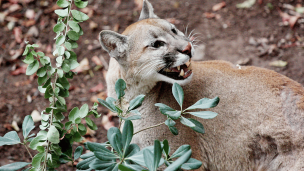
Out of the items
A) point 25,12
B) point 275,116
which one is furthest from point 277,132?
point 25,12

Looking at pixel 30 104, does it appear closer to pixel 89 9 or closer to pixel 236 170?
pixel 89 9

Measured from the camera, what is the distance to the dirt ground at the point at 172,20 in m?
5.33

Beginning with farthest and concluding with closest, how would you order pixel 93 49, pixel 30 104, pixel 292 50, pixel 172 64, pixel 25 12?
1. pixel 25 12
2. pixel 93 49
3. pixel 292 50
4. pixel 30 104
5. pixel 172 64

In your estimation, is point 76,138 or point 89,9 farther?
point 89,9

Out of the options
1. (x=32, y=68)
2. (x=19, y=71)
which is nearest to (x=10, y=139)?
(x=32, y=68)

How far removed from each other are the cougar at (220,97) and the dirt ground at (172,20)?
171 cm

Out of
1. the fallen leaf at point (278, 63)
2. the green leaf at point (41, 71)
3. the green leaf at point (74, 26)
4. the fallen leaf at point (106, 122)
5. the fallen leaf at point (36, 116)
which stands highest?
the green leaf at point (74, 26)

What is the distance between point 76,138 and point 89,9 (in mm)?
4545

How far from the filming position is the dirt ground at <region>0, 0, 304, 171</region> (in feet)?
17.5

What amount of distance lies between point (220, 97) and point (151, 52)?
3.13ft

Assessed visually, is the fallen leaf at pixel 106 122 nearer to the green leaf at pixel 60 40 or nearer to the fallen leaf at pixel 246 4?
the green leaf at pixel 60 40

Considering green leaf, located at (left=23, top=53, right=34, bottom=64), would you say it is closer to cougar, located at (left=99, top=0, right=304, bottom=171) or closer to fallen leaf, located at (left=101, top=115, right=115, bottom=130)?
cougar, located at (left=99, top=0, right=304, bottom=171)

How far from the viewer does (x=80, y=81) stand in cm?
568

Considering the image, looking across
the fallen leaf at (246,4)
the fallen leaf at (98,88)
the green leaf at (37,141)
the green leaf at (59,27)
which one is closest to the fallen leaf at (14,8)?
the fallen leaf at (98,88)
